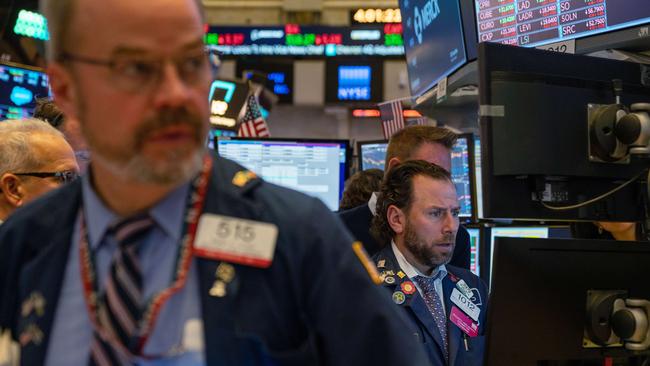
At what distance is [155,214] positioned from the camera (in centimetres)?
118

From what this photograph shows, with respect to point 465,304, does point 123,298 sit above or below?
Result: above

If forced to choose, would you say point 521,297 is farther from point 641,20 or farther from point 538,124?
point 641,20

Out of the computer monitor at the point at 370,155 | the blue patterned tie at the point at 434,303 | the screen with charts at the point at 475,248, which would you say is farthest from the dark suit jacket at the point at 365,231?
the computer monitor at the point at 370,155

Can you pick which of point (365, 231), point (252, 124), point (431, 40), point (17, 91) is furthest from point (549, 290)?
point (252, 124)

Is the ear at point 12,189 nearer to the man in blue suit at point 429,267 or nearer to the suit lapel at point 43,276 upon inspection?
the man in blue suit at point 429,267

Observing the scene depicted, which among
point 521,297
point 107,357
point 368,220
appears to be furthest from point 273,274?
point 368,220

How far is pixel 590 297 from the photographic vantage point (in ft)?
6.63

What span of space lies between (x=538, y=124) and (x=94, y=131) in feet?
3.79

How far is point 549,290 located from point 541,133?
391 mm

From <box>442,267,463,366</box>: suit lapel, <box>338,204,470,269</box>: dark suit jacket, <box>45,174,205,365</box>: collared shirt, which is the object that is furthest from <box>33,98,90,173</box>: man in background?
<box>45,174,205,365</box>: collared shirt

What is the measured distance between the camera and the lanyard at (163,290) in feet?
3.55

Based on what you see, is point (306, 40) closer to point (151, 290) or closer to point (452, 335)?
point (452, 335)

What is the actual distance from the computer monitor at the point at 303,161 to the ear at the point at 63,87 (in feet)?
11.4

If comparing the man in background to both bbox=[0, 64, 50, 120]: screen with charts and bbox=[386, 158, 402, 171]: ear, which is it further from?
bbox=[386, 158, 402, 171]: ear
